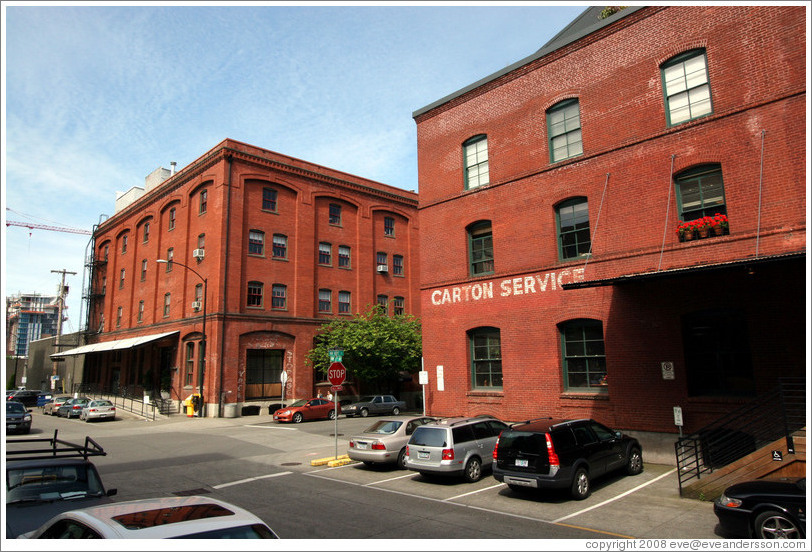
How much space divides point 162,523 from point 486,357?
15.9 m

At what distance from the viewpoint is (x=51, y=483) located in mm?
8422

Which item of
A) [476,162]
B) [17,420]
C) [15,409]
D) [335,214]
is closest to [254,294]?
[335,214]

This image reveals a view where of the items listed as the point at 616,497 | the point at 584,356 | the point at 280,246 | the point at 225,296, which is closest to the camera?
the point at 616,497

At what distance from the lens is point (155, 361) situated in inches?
1651

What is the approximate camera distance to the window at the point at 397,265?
4655 centimetres

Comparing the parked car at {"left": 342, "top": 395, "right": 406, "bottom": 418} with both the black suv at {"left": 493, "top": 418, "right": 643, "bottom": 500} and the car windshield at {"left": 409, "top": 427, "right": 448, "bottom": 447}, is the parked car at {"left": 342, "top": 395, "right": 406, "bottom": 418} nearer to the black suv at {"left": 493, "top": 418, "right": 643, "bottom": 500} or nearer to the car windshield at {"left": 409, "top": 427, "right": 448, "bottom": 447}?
the car windshield at {"left": 409, "top": 427, "right": 448, "bottom": 447}

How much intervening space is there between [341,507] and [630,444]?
25.0 feet

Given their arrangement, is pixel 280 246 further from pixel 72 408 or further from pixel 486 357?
pixel 486 357

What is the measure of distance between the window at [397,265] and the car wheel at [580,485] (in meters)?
35.5

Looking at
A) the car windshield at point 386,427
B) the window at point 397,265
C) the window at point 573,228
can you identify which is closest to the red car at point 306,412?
the car windshield at point 386,427

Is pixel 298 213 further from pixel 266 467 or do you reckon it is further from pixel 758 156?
pixel 758 156

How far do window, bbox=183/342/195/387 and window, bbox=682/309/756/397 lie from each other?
3171cm

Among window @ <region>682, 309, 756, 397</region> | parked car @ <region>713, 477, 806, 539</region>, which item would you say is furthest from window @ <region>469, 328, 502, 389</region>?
parked car @ <region>713, 477, 806, 539</region>

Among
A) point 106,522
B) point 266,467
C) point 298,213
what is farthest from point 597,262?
point 298,213
